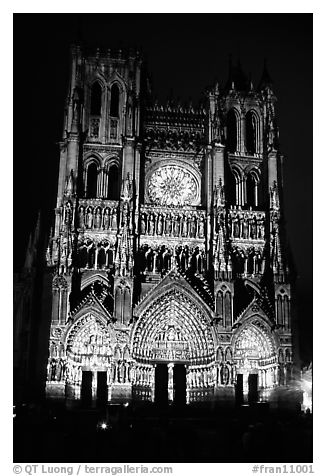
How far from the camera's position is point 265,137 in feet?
117

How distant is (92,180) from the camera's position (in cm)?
3494

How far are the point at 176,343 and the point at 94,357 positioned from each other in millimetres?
4028

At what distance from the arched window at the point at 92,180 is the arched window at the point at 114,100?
9.97ft

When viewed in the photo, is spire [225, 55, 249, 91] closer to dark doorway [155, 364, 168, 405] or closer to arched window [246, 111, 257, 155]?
arched window [246, 111, 257, 155]

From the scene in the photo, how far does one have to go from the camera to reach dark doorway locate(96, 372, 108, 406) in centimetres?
3111

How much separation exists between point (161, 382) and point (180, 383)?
92cm

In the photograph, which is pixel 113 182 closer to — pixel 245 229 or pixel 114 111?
pixel 114 111

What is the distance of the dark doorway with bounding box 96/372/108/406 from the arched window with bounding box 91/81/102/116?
1342 centimetres

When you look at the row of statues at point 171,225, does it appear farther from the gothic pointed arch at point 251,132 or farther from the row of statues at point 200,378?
the row of statues at point 200,378

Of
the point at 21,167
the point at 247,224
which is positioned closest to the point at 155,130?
the point at 247,224

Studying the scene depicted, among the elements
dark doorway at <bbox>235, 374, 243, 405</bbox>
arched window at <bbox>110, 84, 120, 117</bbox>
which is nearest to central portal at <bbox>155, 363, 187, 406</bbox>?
dark doorway at <bbox>235, 374, 243, 405</bbox>

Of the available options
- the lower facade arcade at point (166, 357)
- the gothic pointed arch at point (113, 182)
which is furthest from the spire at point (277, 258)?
the gothic pointed arch at point (113, 182)

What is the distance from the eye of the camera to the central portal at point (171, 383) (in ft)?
105

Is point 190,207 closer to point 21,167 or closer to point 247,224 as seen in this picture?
point 247,224
